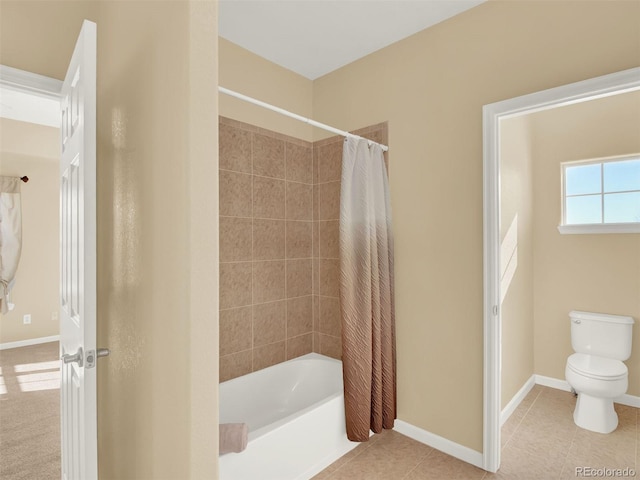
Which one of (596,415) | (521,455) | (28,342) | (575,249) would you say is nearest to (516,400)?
(596,415)

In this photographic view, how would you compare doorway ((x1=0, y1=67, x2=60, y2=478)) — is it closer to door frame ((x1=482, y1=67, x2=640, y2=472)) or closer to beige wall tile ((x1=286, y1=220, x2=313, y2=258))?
beige wall tile ((x1=286, y1=220, x2=313, y2=258))

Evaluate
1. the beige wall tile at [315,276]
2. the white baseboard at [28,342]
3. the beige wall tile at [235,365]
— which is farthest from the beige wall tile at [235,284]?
the white baseboard at [28,342]

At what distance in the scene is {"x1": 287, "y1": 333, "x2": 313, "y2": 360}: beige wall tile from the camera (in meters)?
2.75

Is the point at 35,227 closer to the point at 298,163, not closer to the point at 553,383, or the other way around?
the point at 298,163

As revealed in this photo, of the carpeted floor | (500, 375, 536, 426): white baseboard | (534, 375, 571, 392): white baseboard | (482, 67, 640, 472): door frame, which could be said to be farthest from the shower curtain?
the carpeted floor

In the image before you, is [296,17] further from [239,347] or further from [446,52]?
[239,347]

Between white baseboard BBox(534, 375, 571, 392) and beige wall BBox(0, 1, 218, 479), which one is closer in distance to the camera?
beige wall BBox(0, 1, 218, 479)

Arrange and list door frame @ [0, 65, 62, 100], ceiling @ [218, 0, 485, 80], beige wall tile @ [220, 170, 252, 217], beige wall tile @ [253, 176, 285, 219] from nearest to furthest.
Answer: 1. door frame @ [0, 65, 62, 100]
2. ceiling @ [218, 0, 485, 80]
3. beige wall tile @ [220, 170, 252, 217]
4. beige wall tile @ [253, 176, 285, 219]

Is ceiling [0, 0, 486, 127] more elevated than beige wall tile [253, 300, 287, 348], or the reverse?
ceiling [0, 0, 486, 127]

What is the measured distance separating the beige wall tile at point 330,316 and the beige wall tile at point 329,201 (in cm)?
69

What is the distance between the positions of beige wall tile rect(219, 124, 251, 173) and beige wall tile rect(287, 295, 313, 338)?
1132 millimetres

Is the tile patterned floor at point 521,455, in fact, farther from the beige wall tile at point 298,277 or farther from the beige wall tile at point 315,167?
the beige wall tile at point 315,167

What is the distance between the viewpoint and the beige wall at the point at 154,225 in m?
0.93

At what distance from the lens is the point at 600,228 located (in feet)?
9.13
